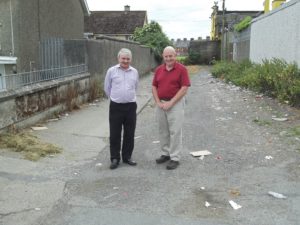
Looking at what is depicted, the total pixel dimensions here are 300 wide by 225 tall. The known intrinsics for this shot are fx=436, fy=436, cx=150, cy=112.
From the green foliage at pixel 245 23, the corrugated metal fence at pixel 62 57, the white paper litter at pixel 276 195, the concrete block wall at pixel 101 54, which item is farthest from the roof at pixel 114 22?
the white paper litter at pixel 276 195

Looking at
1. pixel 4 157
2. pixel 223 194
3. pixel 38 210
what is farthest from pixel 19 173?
pixel 223 194

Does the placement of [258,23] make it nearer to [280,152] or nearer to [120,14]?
[280,152]

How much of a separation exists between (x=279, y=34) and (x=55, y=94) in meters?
8.79

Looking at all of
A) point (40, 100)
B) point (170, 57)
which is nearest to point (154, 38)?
point (40, 100)

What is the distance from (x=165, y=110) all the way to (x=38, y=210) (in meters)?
2.54

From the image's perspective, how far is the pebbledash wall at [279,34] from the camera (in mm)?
13250

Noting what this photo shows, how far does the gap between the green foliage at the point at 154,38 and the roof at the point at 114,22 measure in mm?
9890

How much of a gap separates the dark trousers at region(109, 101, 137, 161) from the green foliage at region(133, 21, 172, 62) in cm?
3193

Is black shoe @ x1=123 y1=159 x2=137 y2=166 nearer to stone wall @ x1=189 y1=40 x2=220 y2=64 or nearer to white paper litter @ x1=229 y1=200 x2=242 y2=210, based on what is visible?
white paper litter @ x1=229 y1=200 x2=242 y2=210

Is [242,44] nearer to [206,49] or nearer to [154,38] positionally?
[154,38]

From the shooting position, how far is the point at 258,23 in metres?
20.1

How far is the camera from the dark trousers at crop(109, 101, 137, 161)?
6.57m

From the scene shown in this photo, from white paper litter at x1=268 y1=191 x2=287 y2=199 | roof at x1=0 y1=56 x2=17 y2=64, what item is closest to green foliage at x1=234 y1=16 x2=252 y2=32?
roof at x1=0 y1=56 x2=17 y2=64

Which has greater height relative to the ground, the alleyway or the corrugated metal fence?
the corrugated metal fence
